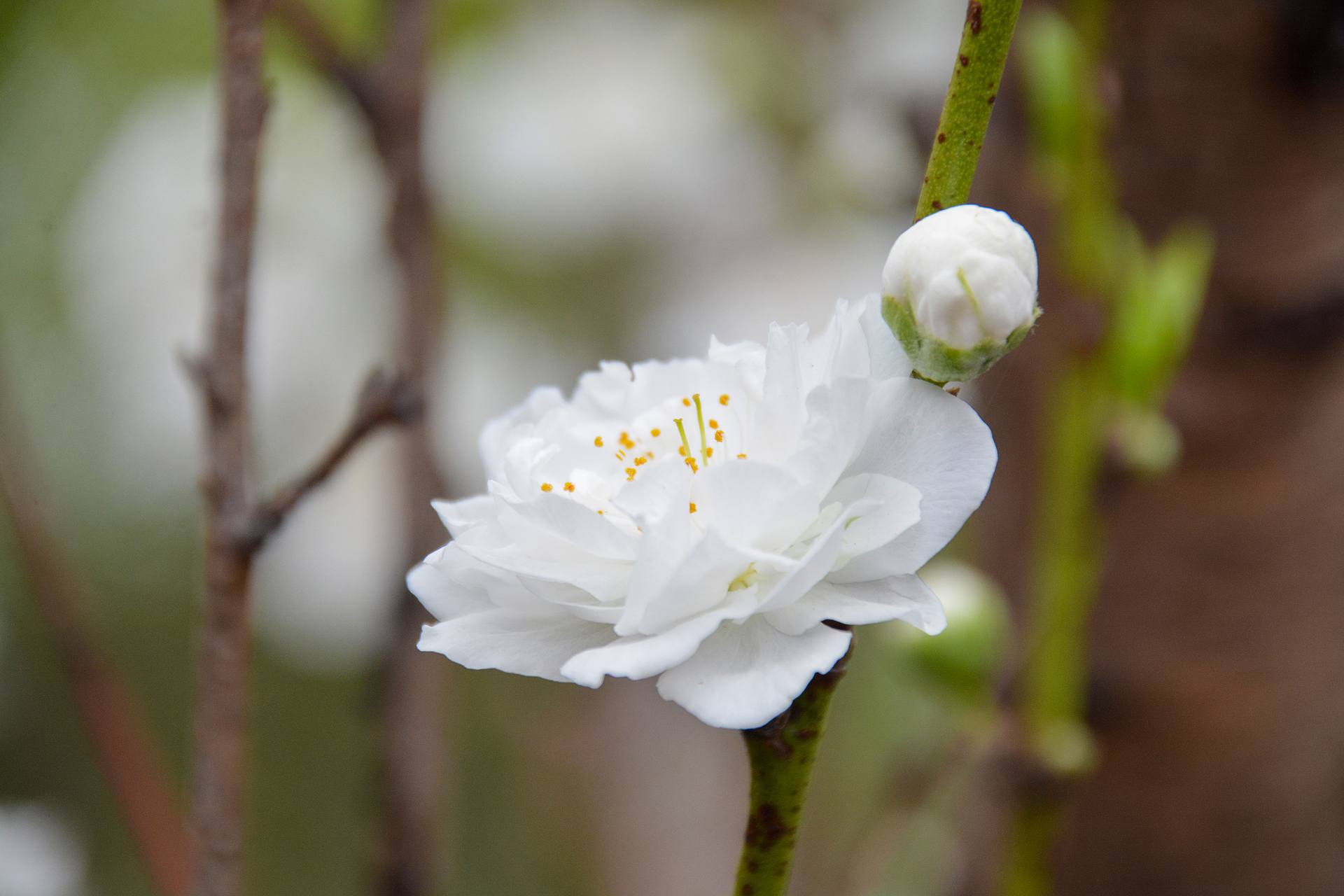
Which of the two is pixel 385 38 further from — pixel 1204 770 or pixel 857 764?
pixel 857 764

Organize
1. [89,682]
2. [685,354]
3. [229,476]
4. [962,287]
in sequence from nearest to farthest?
[962,287] → [229,476] → [89,682] → [685,354]

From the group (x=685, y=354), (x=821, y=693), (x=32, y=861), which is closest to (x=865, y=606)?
(x=821, y=693)

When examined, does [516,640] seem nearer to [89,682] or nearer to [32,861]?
[89,682]

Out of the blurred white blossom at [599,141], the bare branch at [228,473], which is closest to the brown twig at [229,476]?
the bare branch at [228,473]

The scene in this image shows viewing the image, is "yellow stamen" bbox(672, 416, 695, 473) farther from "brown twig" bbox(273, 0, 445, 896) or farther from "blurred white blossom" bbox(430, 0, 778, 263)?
"blurred white blossom" bbox(430, 0, 778, 263)

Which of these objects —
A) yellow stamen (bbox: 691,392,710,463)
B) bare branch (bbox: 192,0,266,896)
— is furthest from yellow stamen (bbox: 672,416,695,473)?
bare branch (bbox: 192,0,266,896)

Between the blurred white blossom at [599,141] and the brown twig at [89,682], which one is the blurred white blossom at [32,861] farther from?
the blurred white blossom at [599,141]
